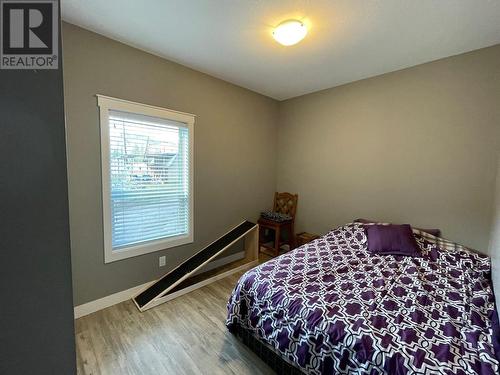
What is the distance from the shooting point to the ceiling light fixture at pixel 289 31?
1.79 m

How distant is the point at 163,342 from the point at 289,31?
2738 mm

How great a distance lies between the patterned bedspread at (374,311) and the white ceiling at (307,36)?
2029 millimetres

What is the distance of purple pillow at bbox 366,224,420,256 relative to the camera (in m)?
2.25

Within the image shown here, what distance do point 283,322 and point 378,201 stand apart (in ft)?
6.98

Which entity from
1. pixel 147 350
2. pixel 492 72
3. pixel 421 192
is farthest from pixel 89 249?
pixel 492 72

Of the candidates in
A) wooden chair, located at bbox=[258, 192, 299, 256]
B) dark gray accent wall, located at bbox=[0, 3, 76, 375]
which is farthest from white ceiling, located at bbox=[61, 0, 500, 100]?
wooden chair, located at bbox=[258, 192, 299, 256]

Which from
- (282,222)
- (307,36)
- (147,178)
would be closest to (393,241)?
(282,222)

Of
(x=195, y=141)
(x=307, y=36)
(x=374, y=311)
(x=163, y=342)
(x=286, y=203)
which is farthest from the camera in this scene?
(x=286, y=203)

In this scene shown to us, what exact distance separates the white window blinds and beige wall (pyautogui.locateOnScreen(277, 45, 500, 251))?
6.29 ft

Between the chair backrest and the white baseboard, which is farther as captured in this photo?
the chair backrest

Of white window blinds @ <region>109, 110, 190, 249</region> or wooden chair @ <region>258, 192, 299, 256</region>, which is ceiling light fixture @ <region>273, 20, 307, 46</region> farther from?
wooden chair @ <region>258, 192, 299, 256</region>

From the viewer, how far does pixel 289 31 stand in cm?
182

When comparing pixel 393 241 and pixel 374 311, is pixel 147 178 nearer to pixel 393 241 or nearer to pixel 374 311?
pixel 374 311

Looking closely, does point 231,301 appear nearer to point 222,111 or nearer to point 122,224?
point 122,224
